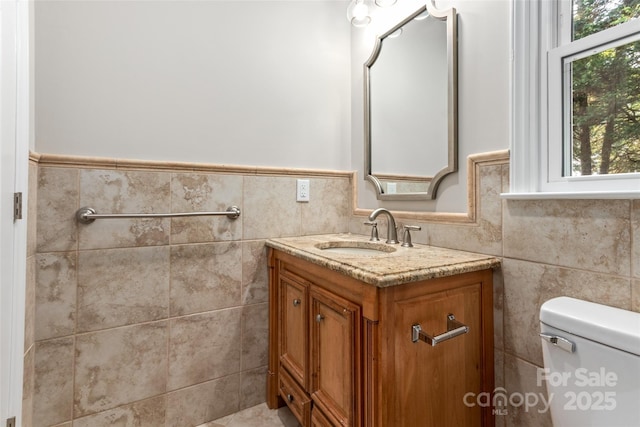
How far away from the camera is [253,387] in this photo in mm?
1640

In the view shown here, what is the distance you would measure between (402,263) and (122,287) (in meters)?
1.16

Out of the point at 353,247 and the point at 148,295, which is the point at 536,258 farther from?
the point at 148,295

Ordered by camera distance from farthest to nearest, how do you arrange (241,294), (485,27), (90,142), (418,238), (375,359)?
1. (241,294)
2. (418,238)
3. (90,142)
4. (485,27)
5. (375,359)

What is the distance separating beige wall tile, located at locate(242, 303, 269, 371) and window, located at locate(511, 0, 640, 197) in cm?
126

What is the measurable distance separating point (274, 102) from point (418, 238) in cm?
102

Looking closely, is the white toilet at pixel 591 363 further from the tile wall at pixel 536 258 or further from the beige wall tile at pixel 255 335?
the beige wall tile at pixel 255 335

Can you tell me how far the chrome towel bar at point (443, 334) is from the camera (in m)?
0.91

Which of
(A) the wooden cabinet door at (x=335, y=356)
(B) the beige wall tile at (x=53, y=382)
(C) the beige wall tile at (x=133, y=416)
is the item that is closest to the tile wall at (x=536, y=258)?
(A) the wooden cabinet door at (x=335, y=356)

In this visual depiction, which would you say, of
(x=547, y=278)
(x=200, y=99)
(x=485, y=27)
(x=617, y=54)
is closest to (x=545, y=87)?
(x=617, y=54)

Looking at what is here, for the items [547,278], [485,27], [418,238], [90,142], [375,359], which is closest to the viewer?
[375,359]

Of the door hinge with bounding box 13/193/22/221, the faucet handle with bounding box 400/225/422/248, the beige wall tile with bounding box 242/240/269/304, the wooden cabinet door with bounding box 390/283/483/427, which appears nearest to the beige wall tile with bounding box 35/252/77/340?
the door hinge with bounding box 13/193/22/221

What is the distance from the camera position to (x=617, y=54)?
0.93 meters

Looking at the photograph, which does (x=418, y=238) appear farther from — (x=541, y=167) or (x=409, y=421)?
(x=409, y=421)

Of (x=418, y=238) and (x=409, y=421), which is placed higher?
Answer: (x=418, y=238)
